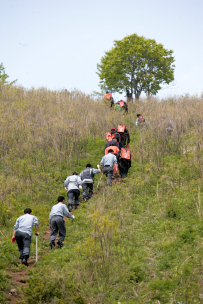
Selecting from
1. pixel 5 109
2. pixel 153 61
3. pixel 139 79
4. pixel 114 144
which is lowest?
pixel 114 144

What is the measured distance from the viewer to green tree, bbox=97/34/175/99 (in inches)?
1179

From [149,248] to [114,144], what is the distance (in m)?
7.04

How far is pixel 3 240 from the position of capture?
854cm

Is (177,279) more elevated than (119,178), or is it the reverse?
(119,178)

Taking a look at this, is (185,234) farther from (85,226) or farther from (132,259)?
(85,226)

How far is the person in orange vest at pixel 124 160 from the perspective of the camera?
13164 mm

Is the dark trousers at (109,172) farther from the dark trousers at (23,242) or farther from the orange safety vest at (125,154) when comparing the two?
the dark trousers at (23,242)

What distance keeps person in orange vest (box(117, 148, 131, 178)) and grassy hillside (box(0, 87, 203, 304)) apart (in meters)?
0.37

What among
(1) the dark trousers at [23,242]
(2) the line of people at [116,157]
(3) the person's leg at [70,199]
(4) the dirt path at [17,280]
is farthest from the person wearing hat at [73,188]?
(4) the dirt path at [17,280]

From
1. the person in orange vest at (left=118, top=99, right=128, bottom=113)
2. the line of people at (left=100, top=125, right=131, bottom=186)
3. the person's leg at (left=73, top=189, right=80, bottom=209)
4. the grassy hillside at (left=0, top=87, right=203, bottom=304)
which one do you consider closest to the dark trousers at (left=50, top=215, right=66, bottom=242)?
the grassy hillside at (left=0, top=87, right=203, bottom=304)

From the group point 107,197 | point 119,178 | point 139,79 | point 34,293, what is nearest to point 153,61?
point 139,79

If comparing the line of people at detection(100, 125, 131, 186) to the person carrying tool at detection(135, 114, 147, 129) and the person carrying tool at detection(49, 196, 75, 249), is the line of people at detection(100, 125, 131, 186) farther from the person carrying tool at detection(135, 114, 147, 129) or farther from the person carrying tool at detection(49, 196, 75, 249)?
the person carrying tool at detection(49, 196, 75, 249)

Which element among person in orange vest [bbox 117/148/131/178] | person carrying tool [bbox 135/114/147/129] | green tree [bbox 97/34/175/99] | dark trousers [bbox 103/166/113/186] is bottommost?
dark trousers [bbox 103/166/113/186]

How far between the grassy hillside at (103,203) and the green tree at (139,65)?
873 centimetres
